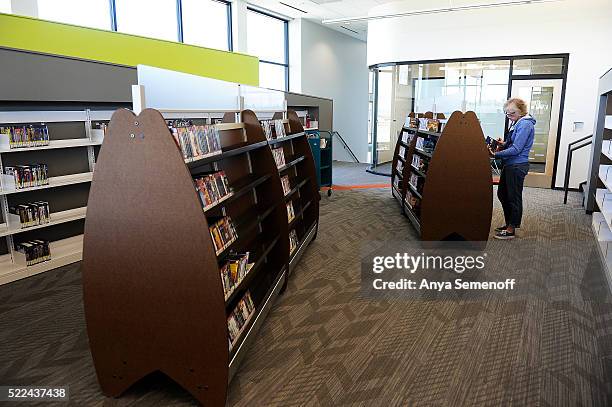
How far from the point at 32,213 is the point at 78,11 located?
3793 millimetres

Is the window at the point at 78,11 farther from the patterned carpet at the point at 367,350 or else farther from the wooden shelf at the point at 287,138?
the patterned carpet at the point at 367,350

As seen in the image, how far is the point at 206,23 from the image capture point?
29.7ft

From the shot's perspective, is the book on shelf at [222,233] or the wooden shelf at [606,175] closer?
the book on shelf at [222,233]

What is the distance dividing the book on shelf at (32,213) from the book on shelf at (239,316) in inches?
105

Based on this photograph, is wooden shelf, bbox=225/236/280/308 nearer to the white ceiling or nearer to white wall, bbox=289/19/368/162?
the white ceiling

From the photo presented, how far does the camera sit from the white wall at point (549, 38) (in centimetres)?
805

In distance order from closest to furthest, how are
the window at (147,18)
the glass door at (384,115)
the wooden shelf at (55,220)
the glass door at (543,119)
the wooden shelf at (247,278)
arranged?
the wooden shelf at (247,278) → the wooden shelf at (55,220) → the window at (147,18) → the glass door at (543,119) → the glass door at (384,115)

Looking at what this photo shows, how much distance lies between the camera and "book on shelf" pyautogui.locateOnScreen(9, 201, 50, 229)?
4.21m

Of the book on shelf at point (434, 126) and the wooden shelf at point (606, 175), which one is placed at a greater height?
the book on shelf at point (434, 126)

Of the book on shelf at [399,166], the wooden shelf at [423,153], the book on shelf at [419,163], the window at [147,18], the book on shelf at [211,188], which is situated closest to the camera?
the book on shelf at [211,188]

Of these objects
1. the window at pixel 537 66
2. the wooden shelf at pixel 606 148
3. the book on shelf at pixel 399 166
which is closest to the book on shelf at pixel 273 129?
the book on shelf at pixel 399 166

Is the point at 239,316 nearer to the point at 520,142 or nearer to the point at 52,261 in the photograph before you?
the point at 52,261

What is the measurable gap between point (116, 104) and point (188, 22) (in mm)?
4333

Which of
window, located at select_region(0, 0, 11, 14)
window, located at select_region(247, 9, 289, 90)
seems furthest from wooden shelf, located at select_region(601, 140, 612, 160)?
window, located at select_region(0, 0, 11, 14)
